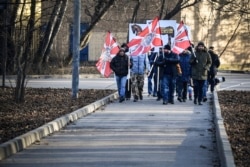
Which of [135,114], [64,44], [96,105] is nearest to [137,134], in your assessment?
[135,114]

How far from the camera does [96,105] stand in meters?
18.5

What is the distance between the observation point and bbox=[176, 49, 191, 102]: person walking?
20703 millimetres

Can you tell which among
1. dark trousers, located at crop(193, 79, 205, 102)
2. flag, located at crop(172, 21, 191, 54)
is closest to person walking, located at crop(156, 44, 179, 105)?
dark trousers, located at crop(193, 79, 205, 102)

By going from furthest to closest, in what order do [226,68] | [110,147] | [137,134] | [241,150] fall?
[226,68] → [137,134] → [110,147] → [241,150]

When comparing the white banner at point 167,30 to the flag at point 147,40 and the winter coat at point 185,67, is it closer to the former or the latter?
the flag at point 147,40

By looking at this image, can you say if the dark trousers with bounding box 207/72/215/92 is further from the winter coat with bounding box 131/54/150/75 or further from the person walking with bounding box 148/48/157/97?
the winter coat with bounding box 131/54/150/75

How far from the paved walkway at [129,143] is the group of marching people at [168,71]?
2.49m

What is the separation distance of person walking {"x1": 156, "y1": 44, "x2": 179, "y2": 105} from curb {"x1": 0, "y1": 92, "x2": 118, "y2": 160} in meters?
2.78

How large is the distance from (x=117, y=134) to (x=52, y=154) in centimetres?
268

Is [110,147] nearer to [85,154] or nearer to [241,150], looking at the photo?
[85,154]

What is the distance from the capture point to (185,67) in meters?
20.7

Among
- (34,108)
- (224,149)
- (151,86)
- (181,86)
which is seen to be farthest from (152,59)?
(224,149)

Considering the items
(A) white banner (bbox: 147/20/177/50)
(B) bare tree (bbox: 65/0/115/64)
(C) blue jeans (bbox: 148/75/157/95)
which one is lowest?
(C) blue jeans (bbox: 148/75/157/95)

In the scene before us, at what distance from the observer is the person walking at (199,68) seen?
19.6 meters
